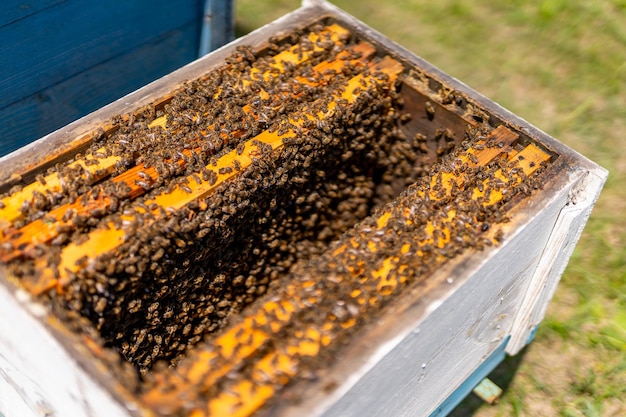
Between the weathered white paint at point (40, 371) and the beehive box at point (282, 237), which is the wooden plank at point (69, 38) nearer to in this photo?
the beehive box at point (282, 237)

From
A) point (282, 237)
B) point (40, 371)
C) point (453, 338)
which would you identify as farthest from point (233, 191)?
point (453, 338)

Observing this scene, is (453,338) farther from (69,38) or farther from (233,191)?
(69,38)

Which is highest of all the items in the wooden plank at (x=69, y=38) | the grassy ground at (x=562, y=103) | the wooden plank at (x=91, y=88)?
the wooden plank at (x=69, y=38)

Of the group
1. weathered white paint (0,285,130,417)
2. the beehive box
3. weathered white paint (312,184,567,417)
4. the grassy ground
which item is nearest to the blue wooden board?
the beehive box

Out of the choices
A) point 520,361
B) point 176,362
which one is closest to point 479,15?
point 520,361

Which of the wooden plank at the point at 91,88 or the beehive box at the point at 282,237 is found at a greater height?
the beehive box at the point at 282,237

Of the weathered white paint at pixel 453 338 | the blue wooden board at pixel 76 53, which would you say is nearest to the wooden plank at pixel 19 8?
the blue wooden board at pixel 76 53

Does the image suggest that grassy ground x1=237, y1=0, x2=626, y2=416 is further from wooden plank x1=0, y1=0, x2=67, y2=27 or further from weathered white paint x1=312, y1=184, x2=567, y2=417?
wooden plank x1=0, y1=0, x2=67, y2=27

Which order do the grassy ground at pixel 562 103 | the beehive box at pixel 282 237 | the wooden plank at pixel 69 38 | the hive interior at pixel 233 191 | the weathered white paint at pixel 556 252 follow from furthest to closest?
the grassy ground at pixel 562 103
the wooden plank at pixel 69 38
the weathered white paint at pixel 556 252
the hive interior at pixel 233 191
the beehive box at pixel 282 237
